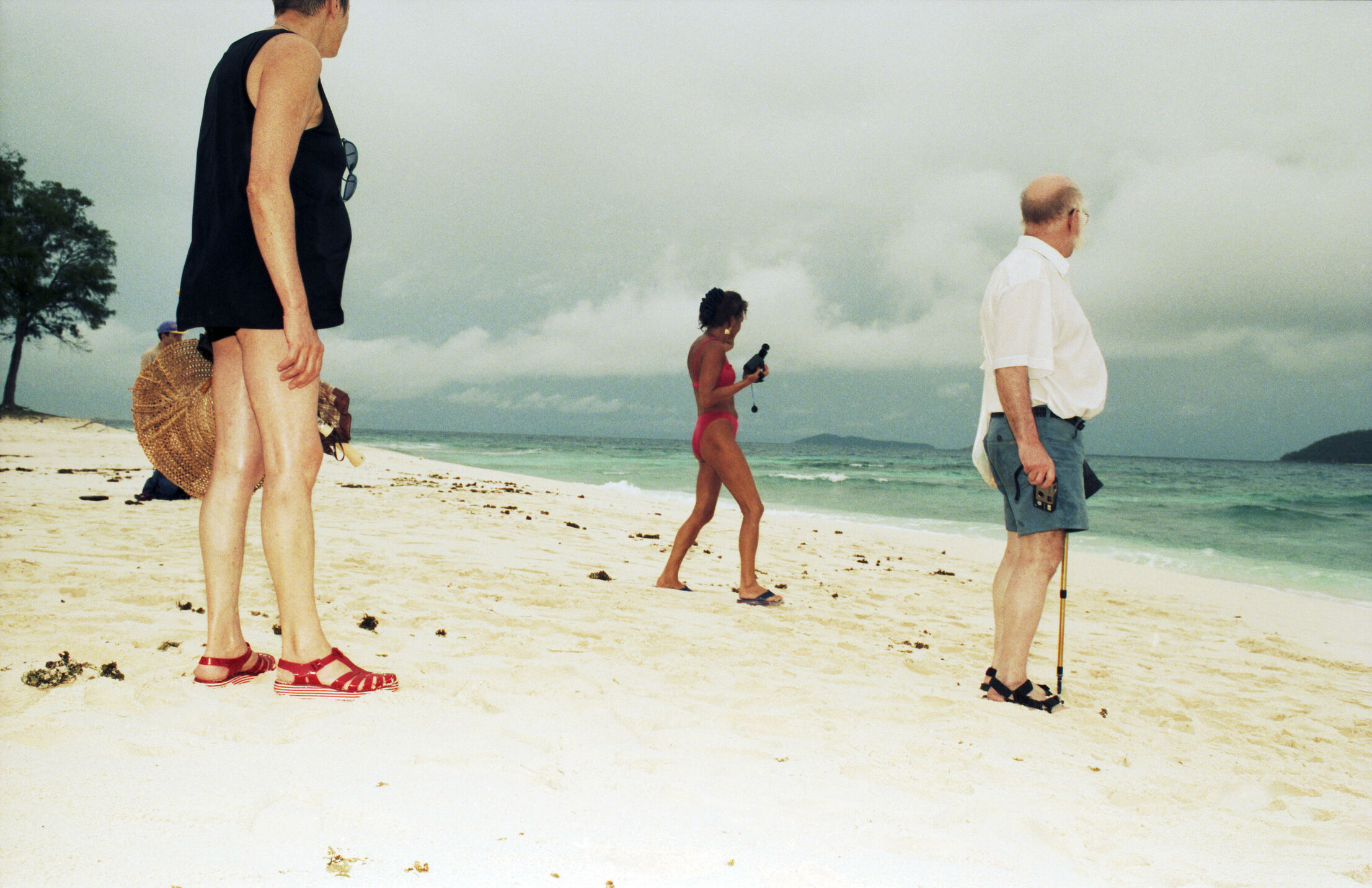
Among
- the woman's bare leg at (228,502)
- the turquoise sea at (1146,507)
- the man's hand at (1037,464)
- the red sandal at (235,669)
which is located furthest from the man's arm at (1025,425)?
the turquoise sea at (1146,507)

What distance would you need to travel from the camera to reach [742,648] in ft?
12.5

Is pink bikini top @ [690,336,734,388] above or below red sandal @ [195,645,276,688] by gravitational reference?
above

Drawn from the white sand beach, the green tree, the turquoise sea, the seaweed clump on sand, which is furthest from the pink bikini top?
the green tree

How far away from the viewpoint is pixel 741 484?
17.3 ft

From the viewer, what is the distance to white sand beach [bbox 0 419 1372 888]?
68.4 inches

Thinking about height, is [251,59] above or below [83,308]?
below

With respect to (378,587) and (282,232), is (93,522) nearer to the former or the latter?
(378,587)

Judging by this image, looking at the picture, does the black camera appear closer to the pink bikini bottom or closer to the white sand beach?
the pink bikini bottom

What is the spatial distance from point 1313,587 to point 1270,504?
56.5 feet

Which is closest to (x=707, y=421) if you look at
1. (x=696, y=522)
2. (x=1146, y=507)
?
(x=696, y=522)

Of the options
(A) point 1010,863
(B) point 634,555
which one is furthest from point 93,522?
(A) point 1010,863

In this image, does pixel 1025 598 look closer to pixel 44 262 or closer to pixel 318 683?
pixel 318 683

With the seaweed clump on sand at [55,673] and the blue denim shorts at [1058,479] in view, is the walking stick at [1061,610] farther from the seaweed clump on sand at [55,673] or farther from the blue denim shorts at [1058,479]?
the seaweed clump on sand at [55,673]

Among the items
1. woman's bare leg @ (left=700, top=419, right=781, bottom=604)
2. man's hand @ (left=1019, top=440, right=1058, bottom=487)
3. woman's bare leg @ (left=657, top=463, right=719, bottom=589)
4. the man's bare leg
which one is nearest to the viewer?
man's hand @ (left=1019, top=440, right=1058, bottom=487)
